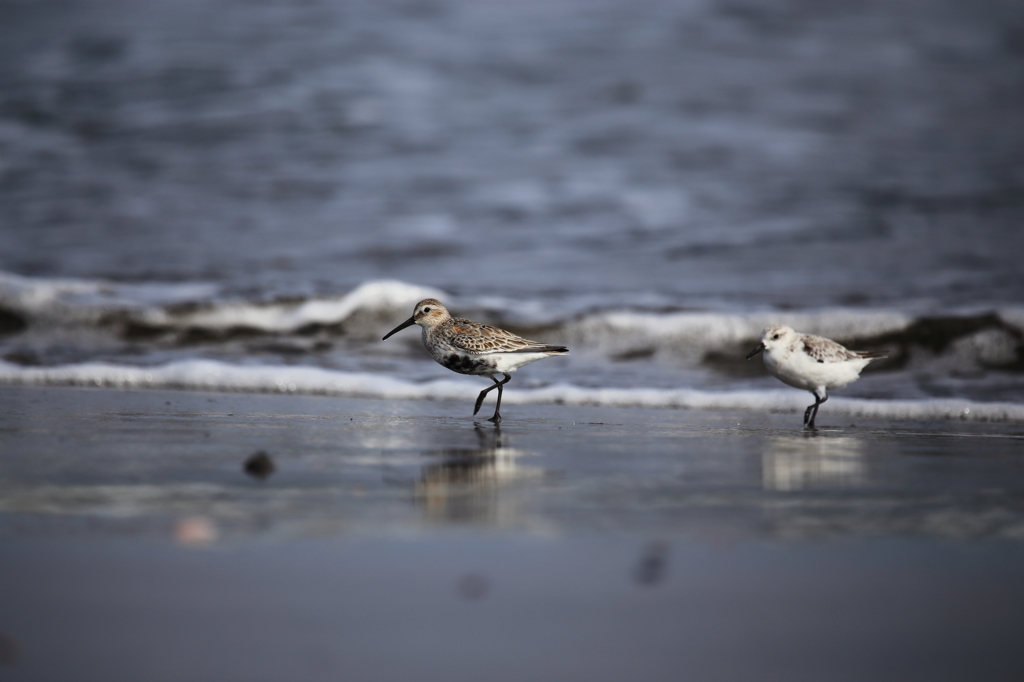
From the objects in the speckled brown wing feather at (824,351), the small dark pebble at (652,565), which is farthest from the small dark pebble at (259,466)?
the speckled brown wing feather at (824,351)

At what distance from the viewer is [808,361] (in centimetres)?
552

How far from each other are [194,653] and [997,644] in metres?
1.60

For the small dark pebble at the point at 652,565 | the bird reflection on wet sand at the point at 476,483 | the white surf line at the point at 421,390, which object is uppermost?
the small dark pebble at the point at 652,565

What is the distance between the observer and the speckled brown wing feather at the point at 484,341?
5590 millimetres

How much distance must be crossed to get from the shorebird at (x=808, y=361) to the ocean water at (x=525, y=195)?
543 millimetres

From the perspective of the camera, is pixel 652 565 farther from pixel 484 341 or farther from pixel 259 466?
pixel 484 341

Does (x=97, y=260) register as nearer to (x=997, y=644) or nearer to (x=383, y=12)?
(x=383, y=12)

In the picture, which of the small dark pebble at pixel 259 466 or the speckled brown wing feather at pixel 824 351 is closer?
the small dark pebble at pixel 259 466

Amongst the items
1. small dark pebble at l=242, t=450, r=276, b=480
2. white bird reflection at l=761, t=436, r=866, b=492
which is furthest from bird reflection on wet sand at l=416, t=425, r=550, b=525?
white bird reflection at l=761, t=436, r=866, b=492

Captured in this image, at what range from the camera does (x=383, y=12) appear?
56.2 feet

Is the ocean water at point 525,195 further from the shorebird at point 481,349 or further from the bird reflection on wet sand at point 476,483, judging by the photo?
the bird reflection on wet sand at point 476,483

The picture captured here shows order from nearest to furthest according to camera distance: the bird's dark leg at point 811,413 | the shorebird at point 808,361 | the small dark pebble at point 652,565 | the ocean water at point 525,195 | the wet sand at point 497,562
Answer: the wet sand at point 497,562 → the small dark pebble at point 652,565 → the bird's dark leg at point 811,413 → the shorebird at point 808,361 → the ocean water at point 525,195

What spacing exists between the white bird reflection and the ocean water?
5.00ft

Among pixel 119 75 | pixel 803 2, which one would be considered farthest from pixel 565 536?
pixel 803 2
